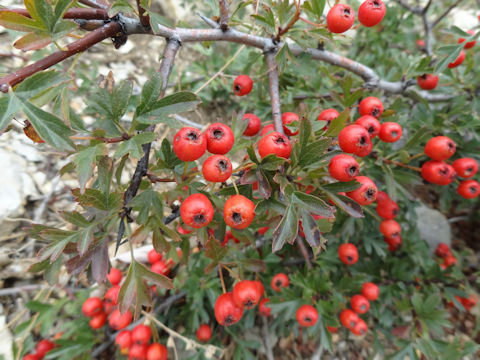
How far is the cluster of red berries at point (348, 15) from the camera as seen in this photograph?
1.38 m

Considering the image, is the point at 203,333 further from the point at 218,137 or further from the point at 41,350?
the point at 218,137

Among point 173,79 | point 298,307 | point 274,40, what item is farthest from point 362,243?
point 173,79

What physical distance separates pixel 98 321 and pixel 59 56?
205 cm

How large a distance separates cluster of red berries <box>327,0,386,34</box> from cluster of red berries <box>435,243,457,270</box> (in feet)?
8.04

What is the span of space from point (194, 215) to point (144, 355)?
4.70 ft

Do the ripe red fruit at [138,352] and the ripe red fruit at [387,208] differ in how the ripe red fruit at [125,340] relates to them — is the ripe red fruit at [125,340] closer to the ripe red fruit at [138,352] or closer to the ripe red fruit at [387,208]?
the ripe red fruit at [138,352]

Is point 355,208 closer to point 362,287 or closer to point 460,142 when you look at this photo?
point 362,287

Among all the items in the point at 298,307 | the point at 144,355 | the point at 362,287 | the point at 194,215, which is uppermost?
the point at 194,215

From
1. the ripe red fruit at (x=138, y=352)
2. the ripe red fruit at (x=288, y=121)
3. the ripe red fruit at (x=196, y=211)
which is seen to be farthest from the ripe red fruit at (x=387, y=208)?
the ripe red fruit at (x=138, y=352)

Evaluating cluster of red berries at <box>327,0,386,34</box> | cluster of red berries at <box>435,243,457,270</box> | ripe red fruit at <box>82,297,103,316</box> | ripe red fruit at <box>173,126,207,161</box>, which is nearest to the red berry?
ripe red fruit at <box>173,126,207,161</box>

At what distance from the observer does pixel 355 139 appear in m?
1.17

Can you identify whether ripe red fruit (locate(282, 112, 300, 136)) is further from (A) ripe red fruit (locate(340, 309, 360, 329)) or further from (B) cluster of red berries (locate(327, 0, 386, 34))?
(A) ripe red fruit (locate(340, 309, 360, 329))

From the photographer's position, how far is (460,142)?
6.77ft

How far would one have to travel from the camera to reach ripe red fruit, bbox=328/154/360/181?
112 centimetres
